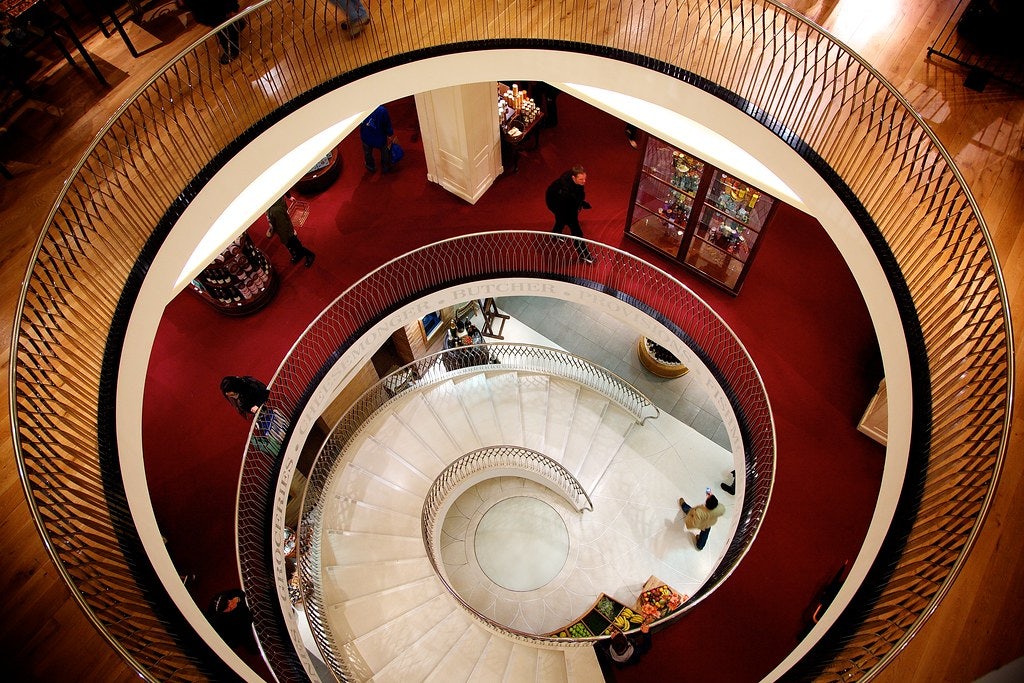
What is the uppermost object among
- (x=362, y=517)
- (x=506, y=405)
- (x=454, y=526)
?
(x=506, y=405)

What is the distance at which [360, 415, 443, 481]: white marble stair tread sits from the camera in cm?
1183

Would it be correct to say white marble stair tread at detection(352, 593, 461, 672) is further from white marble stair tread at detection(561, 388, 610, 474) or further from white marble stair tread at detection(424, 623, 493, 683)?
white marble stair tread at detection(561, 388, 610, 474)

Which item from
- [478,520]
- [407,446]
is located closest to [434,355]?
[407,446]

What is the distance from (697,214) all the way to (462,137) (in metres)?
3.95

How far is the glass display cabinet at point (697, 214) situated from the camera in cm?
928

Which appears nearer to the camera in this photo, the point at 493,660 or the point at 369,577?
the point at 493,660

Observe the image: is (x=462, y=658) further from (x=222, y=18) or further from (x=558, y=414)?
(x=222, y=18)

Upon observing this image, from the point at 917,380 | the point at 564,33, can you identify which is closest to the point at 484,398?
the point at 564,33

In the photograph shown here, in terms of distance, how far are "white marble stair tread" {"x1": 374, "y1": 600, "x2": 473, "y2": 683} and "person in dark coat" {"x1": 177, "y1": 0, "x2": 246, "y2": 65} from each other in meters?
8.68

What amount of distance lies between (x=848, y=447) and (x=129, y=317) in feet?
29.3

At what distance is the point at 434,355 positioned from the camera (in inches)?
480

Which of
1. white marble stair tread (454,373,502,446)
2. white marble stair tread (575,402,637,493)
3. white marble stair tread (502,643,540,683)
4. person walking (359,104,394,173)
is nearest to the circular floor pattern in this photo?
white marble stair tread (575,402,637,493)

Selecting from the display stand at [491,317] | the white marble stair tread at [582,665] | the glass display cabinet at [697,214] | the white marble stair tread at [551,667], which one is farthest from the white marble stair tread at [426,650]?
the glass display cabinet at [697,214]

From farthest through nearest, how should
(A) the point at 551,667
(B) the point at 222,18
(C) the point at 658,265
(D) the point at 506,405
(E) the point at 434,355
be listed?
(D) the point at 506,405 < (E) the point at 434,355 < (C) the point at 658,265 < (A) the point at 551,667 < (B) the point at 222,18
